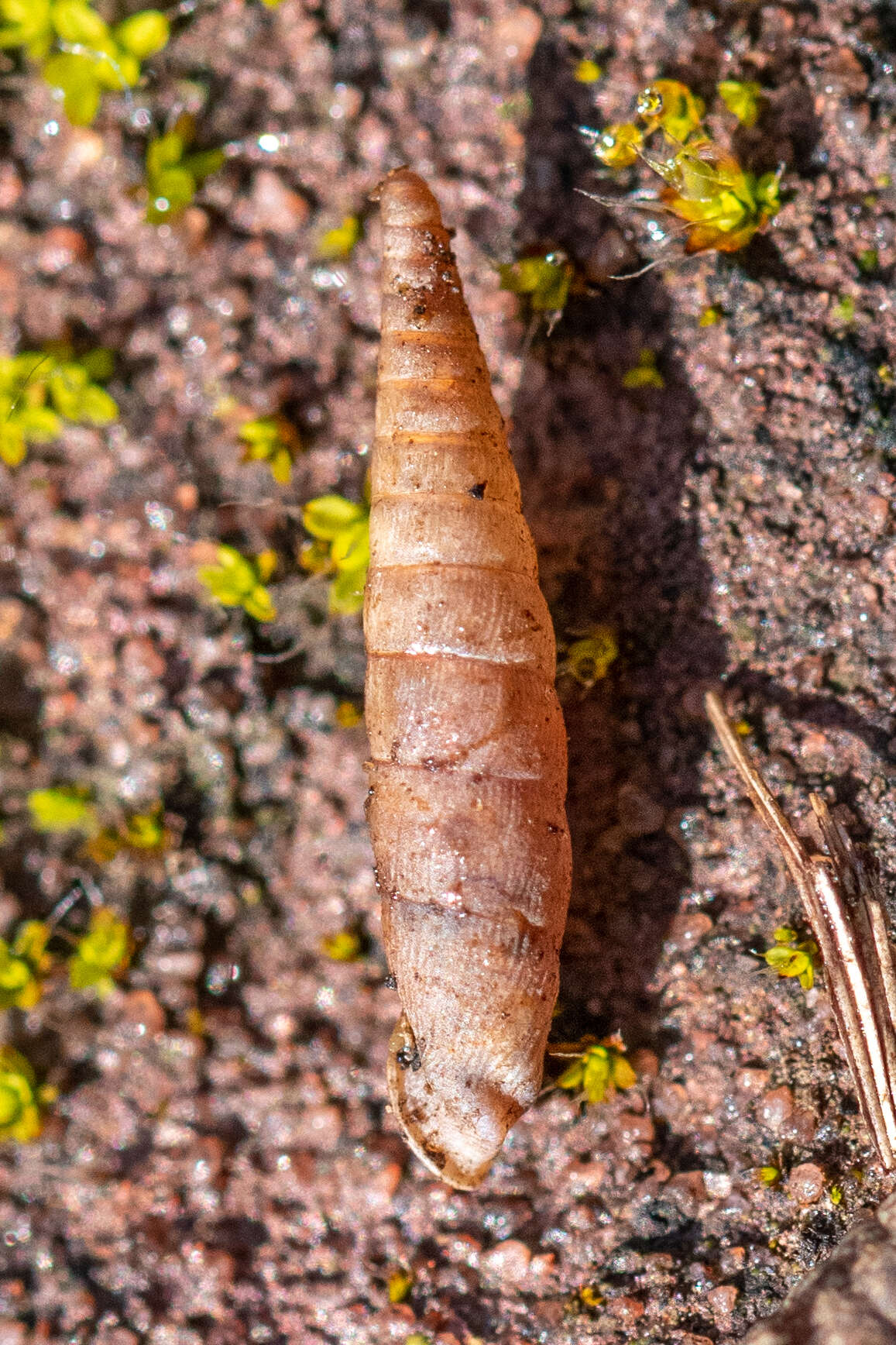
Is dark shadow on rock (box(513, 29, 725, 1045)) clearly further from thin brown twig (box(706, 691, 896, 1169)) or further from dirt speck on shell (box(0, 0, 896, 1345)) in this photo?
thin brown twig (box(706, 691, 896, 1169))

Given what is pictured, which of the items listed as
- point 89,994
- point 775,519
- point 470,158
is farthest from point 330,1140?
point 470,158

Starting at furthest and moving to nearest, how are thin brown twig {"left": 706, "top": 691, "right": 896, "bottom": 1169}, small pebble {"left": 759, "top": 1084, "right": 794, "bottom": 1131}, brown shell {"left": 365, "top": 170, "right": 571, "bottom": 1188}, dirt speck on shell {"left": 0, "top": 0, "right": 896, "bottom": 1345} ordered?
dirt speck on shell {"left": 0, "top": 0, "right": 896, "bottom": 1345}, small pebble {"left": 759, "top": 1084, "right": 794, "bottom": 1131}, thin brown twig {"left": 706, "top": 691, "right": 896, "bottom": 1169}, brown shell {"left": 365, "top": 170, "right": 571, "bottom": 1188}

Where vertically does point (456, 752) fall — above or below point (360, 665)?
above

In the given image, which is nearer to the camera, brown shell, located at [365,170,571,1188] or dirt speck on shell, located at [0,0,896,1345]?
brown shell, located at [365,170,571,1188]

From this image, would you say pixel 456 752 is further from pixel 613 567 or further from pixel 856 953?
pixel 856 953

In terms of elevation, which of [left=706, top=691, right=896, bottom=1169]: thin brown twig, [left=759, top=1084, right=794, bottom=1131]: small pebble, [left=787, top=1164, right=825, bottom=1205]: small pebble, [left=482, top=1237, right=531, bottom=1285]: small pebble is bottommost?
[left=482, top=1237, right=531, bottom=1285]: small pebble

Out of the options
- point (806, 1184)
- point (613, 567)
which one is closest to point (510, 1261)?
point (806, 1184)

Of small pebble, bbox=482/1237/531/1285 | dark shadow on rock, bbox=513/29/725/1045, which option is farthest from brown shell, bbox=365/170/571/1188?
small pebble, bbox=482/1237/531/1285
